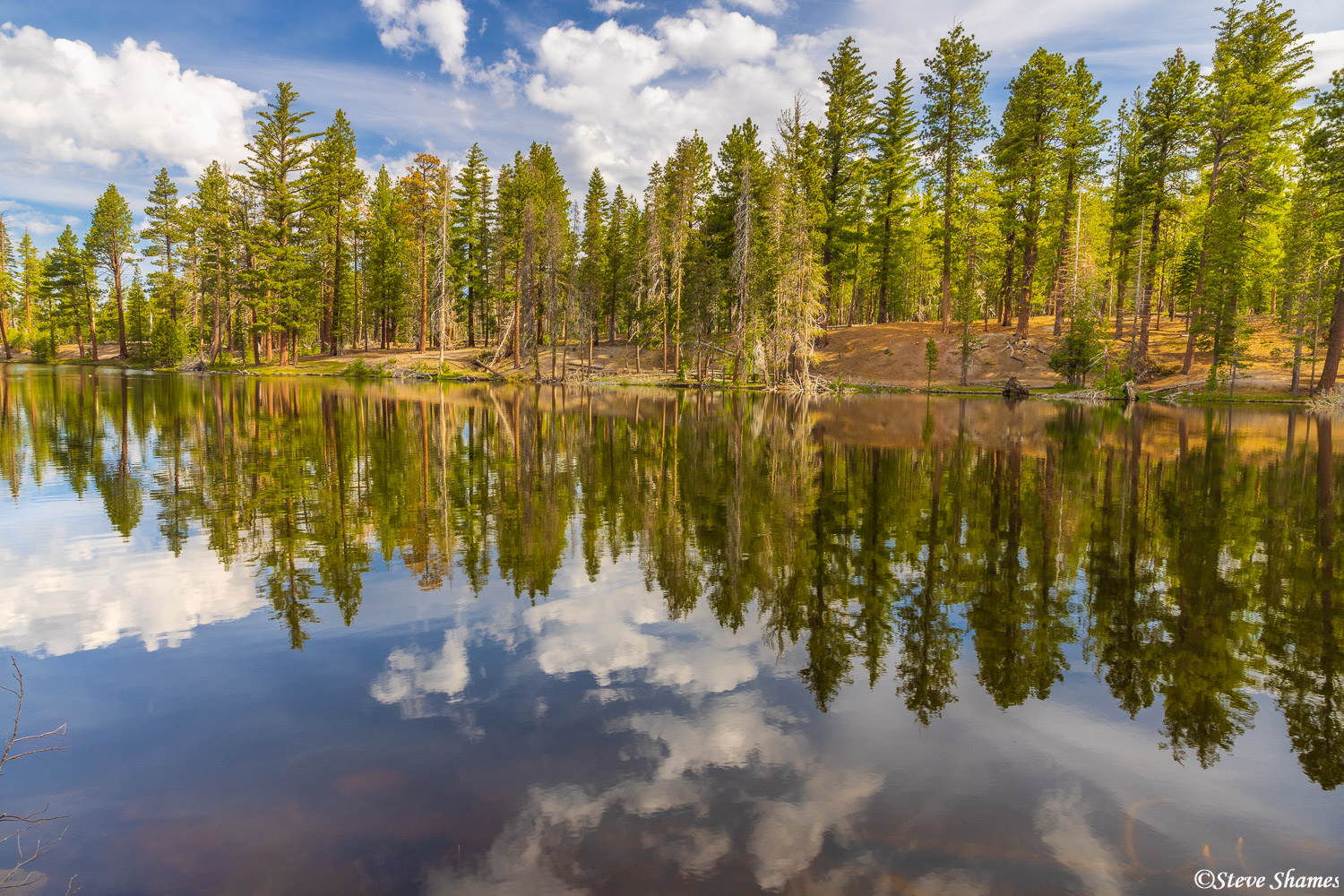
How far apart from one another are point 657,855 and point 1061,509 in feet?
41.4

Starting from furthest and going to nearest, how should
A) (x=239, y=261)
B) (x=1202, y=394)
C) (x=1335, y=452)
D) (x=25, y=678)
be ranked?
(x=239, y=261), (x=1202, y=394), (x=1335, y=452), (x=25, y=678)


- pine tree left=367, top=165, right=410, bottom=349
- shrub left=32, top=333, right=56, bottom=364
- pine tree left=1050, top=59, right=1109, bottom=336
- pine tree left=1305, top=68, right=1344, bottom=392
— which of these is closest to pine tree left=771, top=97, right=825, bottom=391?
pine tree left=1050, top=59, right=1109, bottom=336

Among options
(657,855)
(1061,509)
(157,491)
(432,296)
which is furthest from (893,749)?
(432,296)

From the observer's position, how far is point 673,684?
6.50m

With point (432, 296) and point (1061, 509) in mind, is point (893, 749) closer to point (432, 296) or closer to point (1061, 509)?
point (1061, 509)

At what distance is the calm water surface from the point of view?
13.9 feet

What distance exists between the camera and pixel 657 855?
13.7 feet

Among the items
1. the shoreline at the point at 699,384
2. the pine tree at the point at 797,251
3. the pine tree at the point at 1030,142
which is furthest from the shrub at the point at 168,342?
the pine tree at the point at 1030,142

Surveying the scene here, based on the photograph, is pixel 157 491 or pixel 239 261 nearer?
pixel 157 491

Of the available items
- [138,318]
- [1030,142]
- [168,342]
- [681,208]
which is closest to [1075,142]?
[1030,142]

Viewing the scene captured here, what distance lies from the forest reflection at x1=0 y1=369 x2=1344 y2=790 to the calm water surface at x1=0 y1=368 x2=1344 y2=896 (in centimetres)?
8

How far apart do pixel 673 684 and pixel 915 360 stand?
176ft

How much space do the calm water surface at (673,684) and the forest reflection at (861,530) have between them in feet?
0.25

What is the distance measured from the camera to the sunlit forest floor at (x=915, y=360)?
46562 mm
